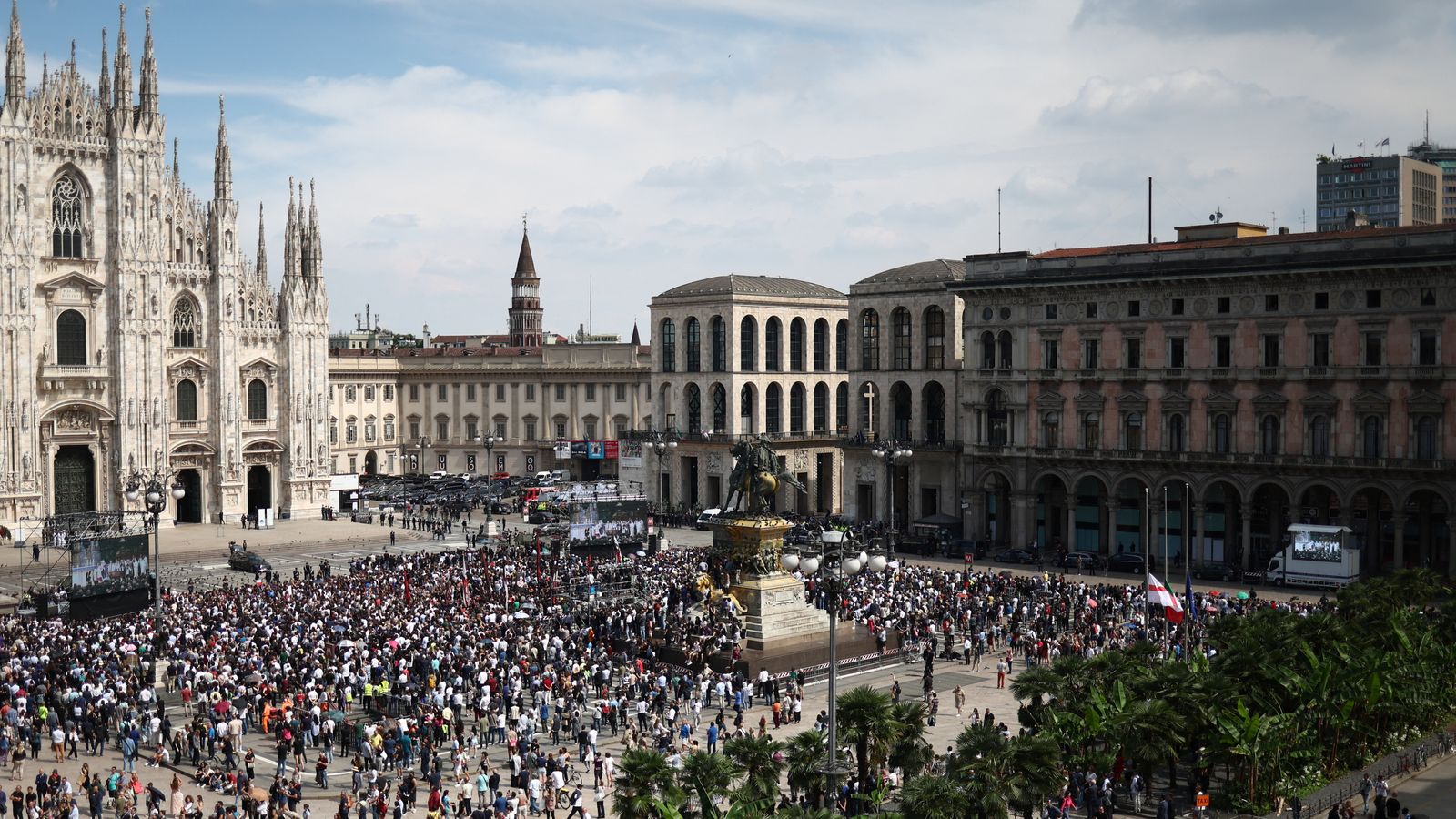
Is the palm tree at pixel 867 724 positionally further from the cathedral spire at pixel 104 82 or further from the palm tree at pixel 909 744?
the cathedral spire at pixel 104 82

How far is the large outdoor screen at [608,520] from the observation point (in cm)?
6206

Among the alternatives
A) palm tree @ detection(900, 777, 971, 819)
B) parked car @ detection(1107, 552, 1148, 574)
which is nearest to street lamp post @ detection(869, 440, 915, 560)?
parked car @ detection(1107, 552, 1148, 574)

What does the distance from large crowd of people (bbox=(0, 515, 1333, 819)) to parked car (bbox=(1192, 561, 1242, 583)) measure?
6.76 meters

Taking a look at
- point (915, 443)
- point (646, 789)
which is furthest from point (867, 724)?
point (915, 443)

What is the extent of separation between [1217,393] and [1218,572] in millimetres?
7736

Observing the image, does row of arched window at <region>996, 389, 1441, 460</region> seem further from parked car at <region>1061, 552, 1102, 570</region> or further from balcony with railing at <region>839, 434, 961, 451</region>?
parked car at <region>1061, 552, 1102, 570</region>

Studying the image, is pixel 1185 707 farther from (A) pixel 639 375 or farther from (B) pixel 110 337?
(A) pixel 639 375

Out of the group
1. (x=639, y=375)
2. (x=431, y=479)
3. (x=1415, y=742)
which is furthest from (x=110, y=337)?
(x=1415, y=742)

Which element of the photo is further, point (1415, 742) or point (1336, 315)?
point (1336, 315)

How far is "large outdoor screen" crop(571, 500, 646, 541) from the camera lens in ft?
204

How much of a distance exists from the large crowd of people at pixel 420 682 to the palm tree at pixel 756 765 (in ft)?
15.8

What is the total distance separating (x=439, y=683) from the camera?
3588 centimetres

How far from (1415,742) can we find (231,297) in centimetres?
6466

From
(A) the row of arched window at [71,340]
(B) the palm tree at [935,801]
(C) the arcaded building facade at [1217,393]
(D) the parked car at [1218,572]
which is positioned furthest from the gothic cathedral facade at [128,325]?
(B) the palm tree at [935,801]
